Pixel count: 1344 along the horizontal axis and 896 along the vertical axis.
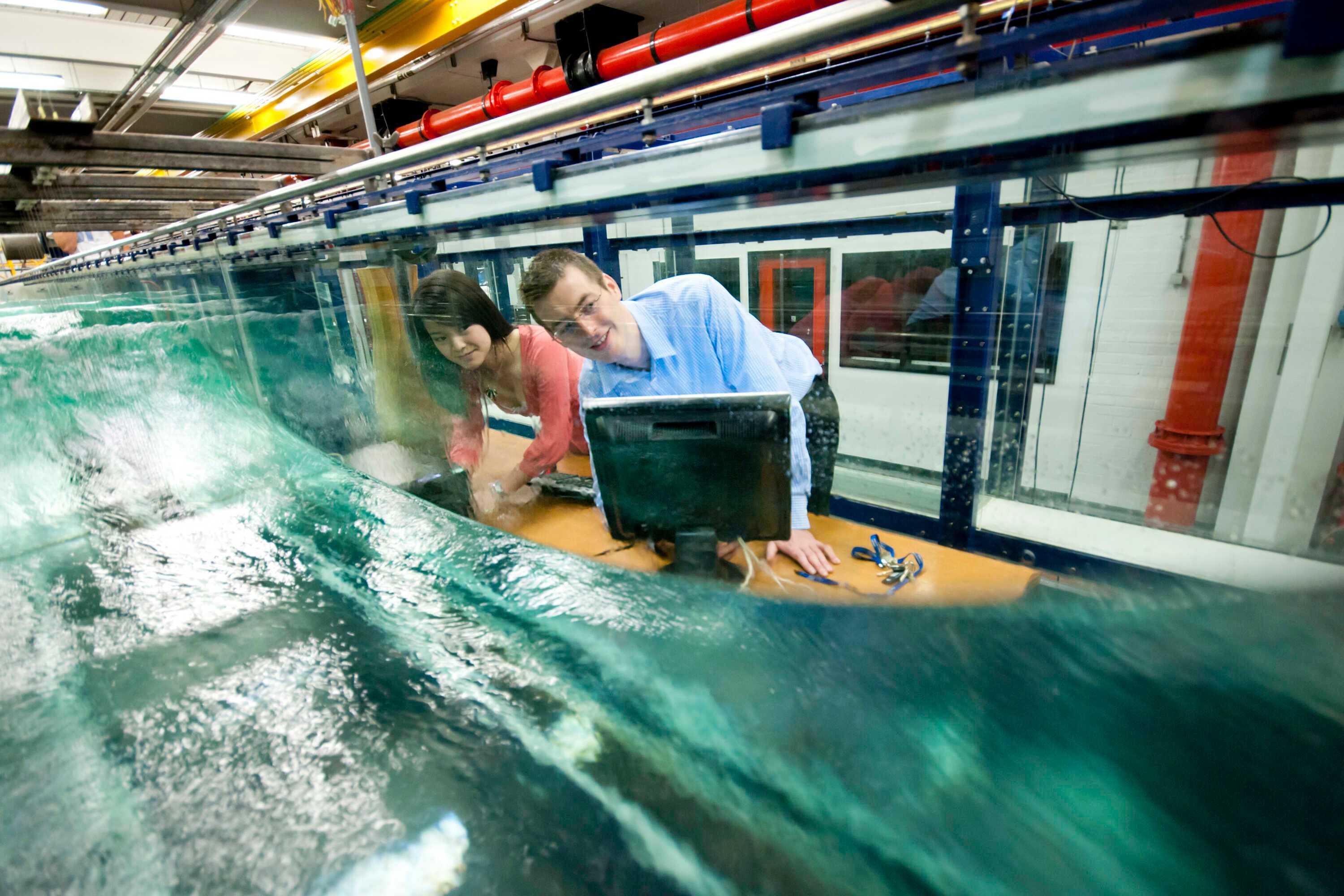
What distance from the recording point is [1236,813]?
360 mm

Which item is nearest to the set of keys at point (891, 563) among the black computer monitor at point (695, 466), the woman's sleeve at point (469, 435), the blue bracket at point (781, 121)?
the black computer monitor at point (695, 466)

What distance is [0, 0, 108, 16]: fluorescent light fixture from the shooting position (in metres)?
3.53

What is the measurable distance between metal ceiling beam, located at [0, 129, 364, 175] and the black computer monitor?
1.70m

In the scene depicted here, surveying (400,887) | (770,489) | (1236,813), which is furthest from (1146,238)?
(400,887)

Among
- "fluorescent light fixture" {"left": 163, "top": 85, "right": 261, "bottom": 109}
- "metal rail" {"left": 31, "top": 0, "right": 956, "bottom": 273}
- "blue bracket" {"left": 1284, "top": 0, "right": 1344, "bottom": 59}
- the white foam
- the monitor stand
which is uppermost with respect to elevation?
"fluorescent light fixture" {"left": 163, "top": 85, "right": 261, "bottom": 109}

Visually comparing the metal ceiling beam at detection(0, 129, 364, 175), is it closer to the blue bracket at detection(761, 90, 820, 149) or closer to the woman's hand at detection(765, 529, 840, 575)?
the blue bracket at detection(761, 90, 820, 149)

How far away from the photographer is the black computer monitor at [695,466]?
0.81 meters

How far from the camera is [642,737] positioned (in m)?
0.54

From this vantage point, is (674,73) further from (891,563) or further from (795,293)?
(891,563)

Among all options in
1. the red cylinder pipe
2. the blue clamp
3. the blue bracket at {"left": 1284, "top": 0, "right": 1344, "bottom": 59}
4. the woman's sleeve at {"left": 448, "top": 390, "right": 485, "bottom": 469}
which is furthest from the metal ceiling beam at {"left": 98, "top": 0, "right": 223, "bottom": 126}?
the blue bracket at {"left": 1284, "top": 0, "right": 1344, "bottom": 59}

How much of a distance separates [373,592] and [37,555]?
70 centimetres

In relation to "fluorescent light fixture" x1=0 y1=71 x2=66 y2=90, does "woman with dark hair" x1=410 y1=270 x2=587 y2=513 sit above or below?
below

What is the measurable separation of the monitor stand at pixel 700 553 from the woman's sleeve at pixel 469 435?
86 centimetres

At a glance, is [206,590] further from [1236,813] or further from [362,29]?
[362,29]
